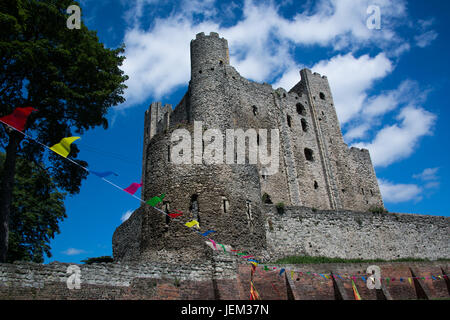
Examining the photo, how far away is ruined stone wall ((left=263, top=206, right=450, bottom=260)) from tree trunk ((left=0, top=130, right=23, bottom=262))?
1018cm

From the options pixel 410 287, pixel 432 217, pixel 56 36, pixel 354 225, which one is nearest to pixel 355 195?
pixel 432 217

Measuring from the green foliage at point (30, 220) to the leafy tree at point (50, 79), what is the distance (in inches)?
199

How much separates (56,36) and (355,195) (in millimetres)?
23819

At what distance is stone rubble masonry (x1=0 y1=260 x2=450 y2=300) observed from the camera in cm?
861

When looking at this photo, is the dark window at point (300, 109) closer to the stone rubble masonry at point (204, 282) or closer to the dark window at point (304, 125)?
the dark window at point (304, 125)

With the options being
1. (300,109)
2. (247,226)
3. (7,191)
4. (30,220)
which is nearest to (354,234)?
(247,226)

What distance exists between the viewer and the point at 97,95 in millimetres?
14914

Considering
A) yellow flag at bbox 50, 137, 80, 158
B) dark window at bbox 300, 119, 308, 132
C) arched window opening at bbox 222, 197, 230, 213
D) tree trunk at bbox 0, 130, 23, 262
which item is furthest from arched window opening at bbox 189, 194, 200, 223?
dark window at bbox 300, 119, 308, 132

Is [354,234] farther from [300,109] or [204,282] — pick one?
[300,109]

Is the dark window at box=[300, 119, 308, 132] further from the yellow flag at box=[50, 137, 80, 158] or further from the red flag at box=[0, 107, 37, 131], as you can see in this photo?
the red flag at box=[0, 107, 37, 131]

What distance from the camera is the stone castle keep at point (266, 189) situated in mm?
14031

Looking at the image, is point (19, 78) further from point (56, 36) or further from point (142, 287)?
point (142, 287)

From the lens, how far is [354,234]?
746 inches

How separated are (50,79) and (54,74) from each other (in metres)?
0.47
